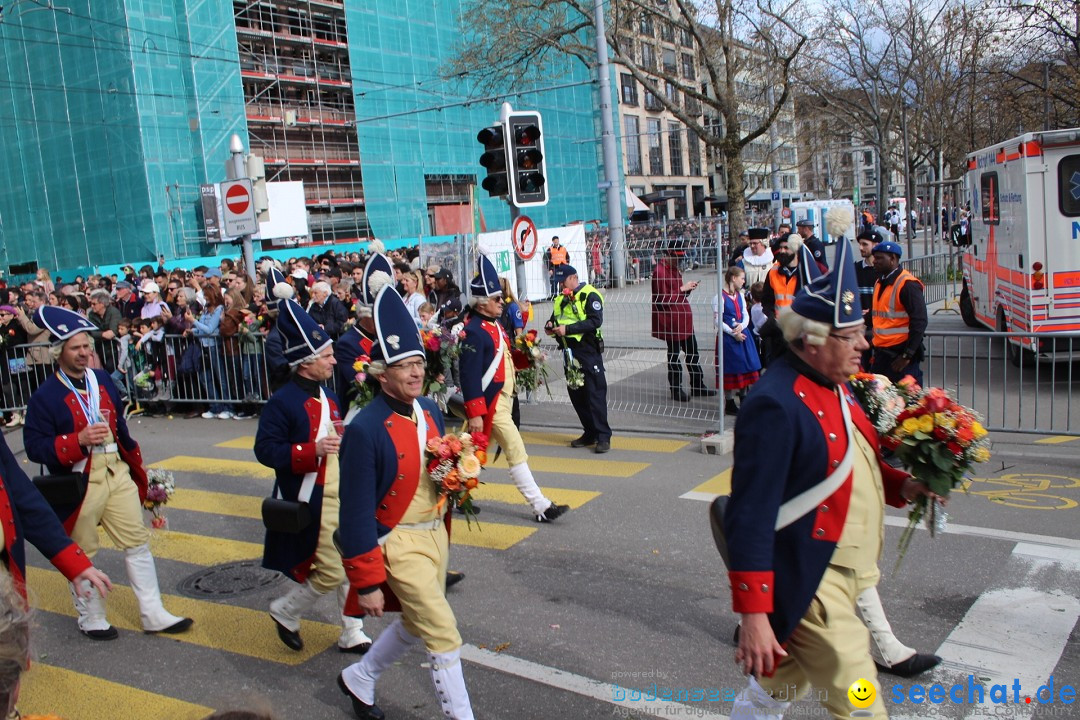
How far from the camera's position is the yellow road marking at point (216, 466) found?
32.6 ft

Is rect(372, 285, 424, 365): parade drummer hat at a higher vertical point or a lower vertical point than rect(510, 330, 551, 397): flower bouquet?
higher

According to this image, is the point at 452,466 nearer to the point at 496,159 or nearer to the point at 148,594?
the point at 148,594

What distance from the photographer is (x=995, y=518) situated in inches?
272

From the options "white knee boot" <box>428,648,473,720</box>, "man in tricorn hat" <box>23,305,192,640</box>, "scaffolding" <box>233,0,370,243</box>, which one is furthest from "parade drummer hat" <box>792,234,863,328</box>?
"scaffolding" <box>233,0,370,243</box>

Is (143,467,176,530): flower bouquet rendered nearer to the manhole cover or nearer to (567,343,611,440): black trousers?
the manhole cover

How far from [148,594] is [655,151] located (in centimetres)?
7028

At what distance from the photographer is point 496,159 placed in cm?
1141

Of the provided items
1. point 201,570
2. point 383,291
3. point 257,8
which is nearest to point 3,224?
point 257,8

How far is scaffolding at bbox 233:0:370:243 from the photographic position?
1753 inches

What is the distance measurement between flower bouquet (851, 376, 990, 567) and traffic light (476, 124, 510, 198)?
8103mm

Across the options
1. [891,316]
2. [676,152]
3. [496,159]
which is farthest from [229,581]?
[676,152]

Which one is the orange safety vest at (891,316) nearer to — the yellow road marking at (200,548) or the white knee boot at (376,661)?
the yellow road marking at (200,548)

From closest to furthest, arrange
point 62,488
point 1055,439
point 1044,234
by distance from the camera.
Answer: point 62,488, point 1055,439, point 1044,234

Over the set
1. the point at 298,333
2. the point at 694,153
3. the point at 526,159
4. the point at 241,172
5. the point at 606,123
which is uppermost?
the point at 694,153
